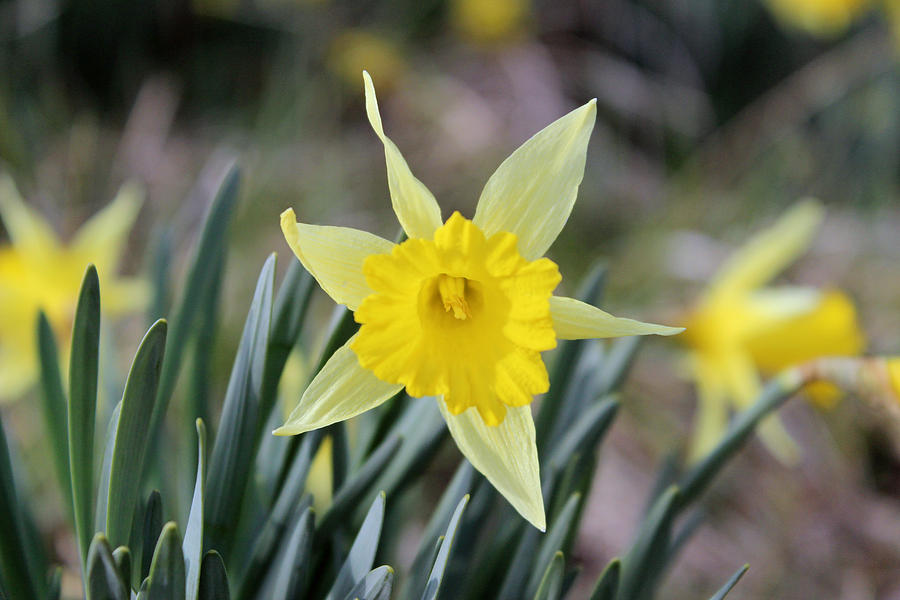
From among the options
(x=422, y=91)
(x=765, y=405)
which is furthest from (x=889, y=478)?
(x=422, y=91)

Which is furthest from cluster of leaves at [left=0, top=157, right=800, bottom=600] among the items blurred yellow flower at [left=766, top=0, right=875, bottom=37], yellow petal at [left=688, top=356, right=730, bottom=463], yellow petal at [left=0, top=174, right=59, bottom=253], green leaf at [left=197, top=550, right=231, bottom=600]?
blurred yellow flower at [left=766, top=0, right=875, bottom=37]

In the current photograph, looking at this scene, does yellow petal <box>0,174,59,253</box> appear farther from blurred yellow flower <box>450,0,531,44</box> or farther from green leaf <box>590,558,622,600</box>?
blurred yellow flower <box>450,0,531,44</box>

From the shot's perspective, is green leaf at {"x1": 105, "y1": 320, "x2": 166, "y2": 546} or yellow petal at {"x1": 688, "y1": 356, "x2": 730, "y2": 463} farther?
yellow petal at {"x1": 688, "y1": 356, "x2": 730, "y2": 463}

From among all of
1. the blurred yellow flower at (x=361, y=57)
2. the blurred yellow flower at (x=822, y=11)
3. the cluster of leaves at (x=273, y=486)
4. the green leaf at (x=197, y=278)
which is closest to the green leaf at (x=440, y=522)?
the cluster of leaves at (x=273, y=486)

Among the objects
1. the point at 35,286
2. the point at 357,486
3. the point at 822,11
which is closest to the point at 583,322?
the point at 357,486

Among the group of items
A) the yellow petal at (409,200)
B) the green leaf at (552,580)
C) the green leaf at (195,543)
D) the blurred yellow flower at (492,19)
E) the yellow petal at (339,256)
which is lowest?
the green leaf at (195,543)

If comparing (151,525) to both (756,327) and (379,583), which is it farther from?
(756,327)

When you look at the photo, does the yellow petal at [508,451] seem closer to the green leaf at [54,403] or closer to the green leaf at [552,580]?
the green leaf at [552,580]
